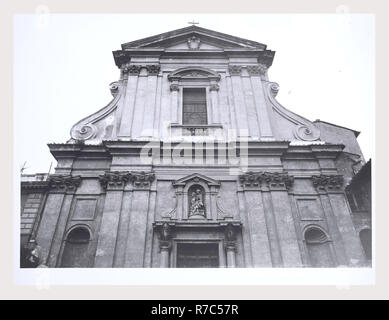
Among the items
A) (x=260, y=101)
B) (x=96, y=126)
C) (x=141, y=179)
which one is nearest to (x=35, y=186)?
(x=96, y=126)

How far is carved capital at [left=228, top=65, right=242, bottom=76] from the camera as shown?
12.3m

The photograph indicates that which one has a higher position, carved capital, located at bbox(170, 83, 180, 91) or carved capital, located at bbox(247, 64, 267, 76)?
carved capital, located at bbox(247, 64, 267, 76)

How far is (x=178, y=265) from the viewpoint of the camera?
8.96 m

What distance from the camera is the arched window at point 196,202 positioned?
31.1ft

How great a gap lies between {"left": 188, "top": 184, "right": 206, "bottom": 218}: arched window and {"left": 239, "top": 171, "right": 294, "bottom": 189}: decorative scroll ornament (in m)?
1.12

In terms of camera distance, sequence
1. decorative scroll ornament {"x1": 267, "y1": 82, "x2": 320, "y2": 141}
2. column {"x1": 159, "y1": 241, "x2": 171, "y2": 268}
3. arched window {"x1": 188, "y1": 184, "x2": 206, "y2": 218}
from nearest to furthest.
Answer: column {"x1": 159, "y1": 241, "x2": 171, "y2": 268} < arched window {"x1": 188, "y1": 184, "x2": 206, "y2": 218} < decorative scroll ornament {"x1": 267, "y1": 82, "x2": 320, "y2": 141}

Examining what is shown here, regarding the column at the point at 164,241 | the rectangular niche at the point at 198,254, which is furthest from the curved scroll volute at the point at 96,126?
the rectangular niche at the point at 198,254

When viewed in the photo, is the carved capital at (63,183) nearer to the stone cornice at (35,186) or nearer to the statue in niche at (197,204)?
the stone cornice at (35,186)

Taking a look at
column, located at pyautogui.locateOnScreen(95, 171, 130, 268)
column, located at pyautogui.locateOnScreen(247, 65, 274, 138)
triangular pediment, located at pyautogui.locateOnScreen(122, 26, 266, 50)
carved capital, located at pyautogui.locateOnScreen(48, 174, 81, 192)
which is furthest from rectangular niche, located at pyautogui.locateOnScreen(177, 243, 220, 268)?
triangular pediment, located at pyautogui.locateOnScreen(122, 26, 266, 50)

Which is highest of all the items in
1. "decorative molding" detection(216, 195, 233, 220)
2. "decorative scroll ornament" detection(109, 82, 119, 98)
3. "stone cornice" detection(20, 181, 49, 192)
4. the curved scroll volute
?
"decorative scroll ornament" detection(109, 82, 119, 98)

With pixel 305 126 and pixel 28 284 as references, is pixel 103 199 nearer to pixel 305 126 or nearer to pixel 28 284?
pixel 28 284

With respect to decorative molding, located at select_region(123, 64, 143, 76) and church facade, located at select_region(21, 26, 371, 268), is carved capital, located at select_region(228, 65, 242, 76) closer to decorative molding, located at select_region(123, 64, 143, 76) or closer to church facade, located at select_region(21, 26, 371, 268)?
church facade, located at select_region(21, 26, 371, 268)

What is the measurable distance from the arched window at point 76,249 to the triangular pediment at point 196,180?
2.66 m
